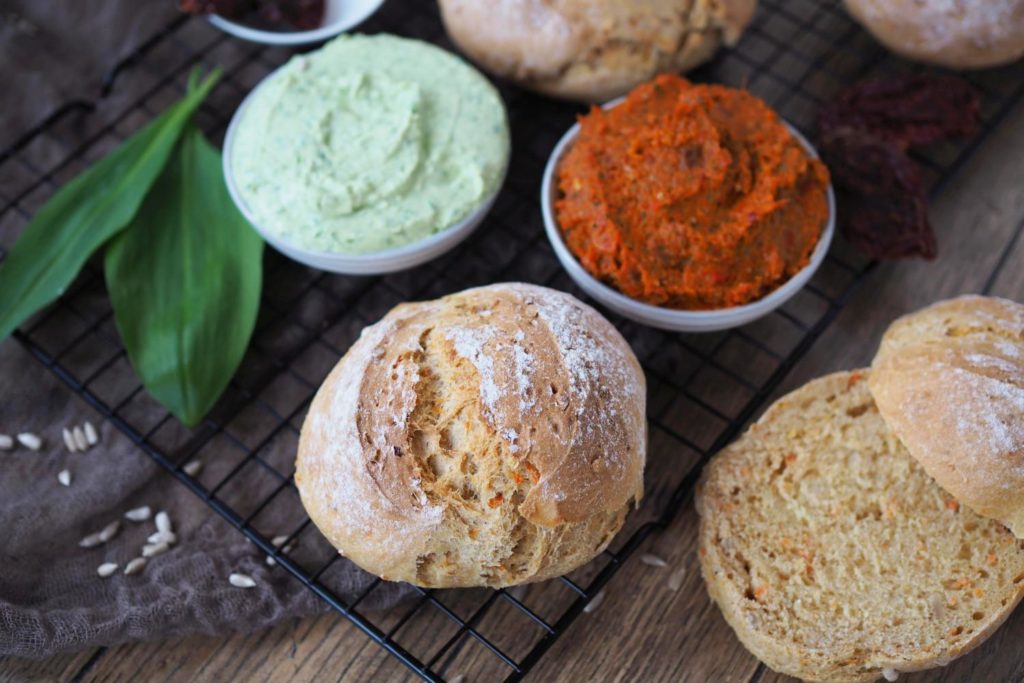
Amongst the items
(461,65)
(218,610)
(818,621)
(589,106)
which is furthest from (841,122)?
(218,610)

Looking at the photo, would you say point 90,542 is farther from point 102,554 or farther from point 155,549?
point 155,549

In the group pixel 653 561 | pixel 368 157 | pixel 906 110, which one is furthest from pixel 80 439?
pixel 906 110

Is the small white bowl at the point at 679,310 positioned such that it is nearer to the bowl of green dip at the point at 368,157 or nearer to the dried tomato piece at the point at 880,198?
the dried tomato piece at the point at 880,198

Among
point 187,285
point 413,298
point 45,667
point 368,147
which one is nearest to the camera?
point 45,667

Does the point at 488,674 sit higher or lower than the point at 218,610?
lower

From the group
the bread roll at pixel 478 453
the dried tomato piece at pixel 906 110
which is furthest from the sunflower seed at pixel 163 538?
the dried tomato piece at pixel 906 110

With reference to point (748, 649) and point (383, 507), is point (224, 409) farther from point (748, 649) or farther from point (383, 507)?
point (748, 649)
